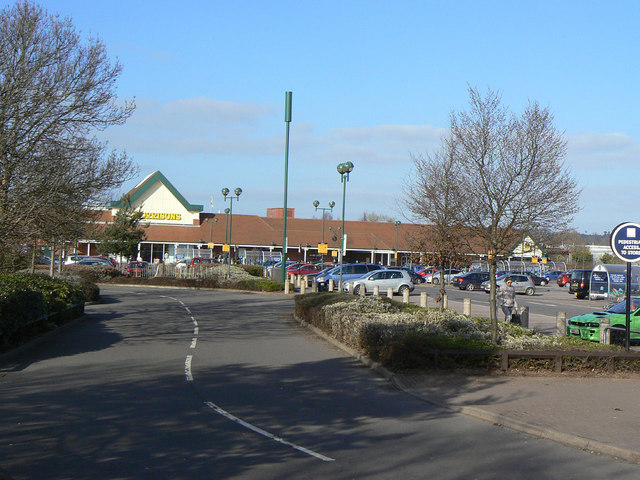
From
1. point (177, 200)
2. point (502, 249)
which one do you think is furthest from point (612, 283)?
point (177, 200)

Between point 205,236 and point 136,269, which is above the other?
point 205,236

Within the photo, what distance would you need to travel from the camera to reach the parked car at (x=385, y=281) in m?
37.8

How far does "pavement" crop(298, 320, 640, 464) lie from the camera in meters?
7.96

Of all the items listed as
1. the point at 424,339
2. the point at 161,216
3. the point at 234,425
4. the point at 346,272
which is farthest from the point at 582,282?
the point at 161,216

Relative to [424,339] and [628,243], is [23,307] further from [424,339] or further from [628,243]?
[628,243]

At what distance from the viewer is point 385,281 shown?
3794 cm

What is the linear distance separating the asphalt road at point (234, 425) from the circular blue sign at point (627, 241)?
204 inches

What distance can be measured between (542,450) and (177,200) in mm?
69004

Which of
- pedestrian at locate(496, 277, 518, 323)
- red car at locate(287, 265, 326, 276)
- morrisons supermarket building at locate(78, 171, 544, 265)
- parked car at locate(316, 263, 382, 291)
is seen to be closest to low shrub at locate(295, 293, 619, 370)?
pedestrian at locate(496, 277, 518, 323)

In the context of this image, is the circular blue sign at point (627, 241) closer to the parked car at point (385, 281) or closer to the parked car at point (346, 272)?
the parked car at point (385, 281)

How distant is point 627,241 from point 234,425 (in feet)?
27.8

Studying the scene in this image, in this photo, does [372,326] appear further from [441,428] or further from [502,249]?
[441,428]

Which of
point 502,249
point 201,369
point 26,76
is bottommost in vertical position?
point 201,369

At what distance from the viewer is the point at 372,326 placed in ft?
45.1
